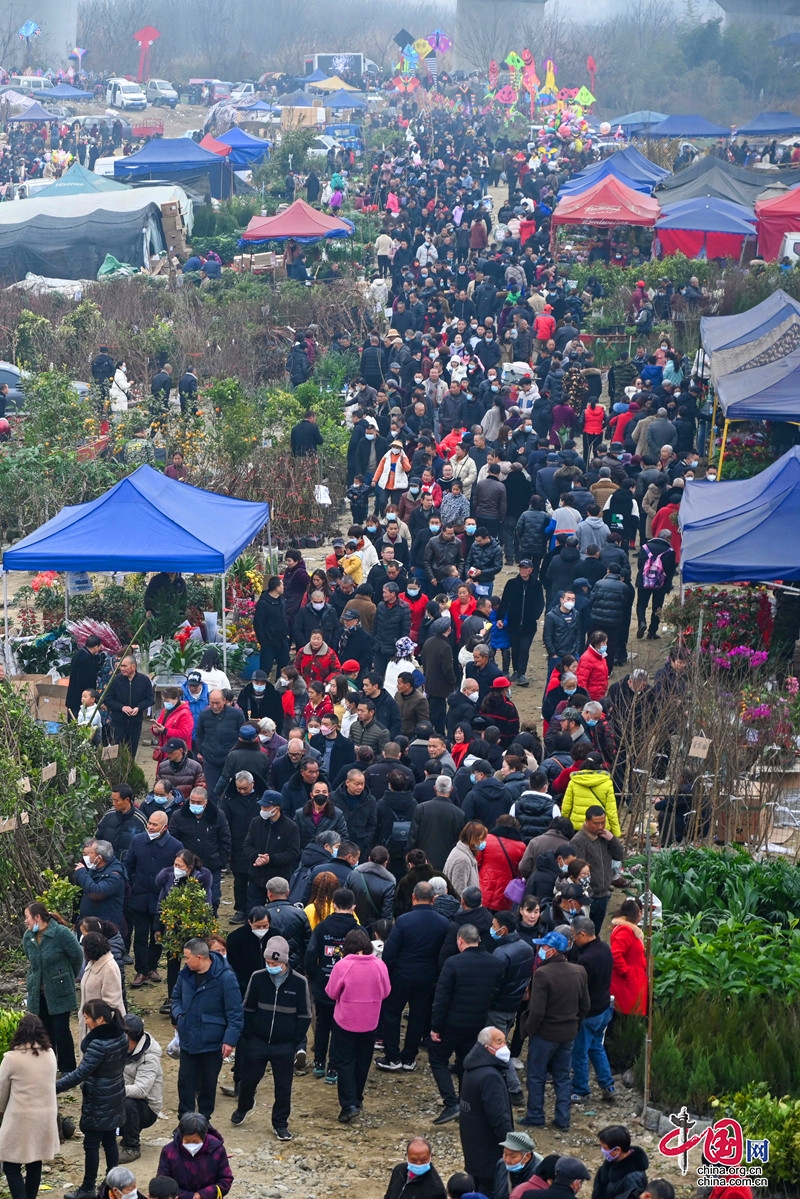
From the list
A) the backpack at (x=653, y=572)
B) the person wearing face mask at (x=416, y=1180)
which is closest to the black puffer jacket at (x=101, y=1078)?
the person wearing face mask at (x=416, y=1180)

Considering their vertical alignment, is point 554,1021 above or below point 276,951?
below

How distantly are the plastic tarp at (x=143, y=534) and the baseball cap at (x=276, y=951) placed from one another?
5849mm

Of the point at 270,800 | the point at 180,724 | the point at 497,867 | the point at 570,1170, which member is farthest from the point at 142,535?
the point at 570,1170

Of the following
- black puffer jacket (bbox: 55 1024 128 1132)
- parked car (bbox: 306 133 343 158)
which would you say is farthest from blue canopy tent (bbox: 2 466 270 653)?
parked car (bbox: 306 133 343 158)

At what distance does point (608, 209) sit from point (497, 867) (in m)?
22.8

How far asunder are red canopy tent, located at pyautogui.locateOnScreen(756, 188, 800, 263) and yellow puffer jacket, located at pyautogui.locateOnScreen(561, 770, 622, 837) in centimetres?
2209

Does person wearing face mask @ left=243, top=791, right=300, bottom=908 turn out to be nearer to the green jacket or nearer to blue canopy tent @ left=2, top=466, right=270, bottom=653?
the green jacket

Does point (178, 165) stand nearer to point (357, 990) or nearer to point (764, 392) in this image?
point (764, 392)

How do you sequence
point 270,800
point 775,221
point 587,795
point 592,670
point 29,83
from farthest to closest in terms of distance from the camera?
1. point 29,83
2. point 775,221
3. point 592,670
4. point 587,795
5. point 270,800

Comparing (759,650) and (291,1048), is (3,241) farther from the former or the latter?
(291,1048)

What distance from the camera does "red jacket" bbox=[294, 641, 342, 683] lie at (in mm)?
13492

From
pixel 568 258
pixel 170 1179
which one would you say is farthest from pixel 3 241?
pixel 170 1179

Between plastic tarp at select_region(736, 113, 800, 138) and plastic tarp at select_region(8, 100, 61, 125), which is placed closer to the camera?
plastic tarp at select_region(736, 113, 800, 138)

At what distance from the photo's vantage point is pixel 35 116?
60562mm
